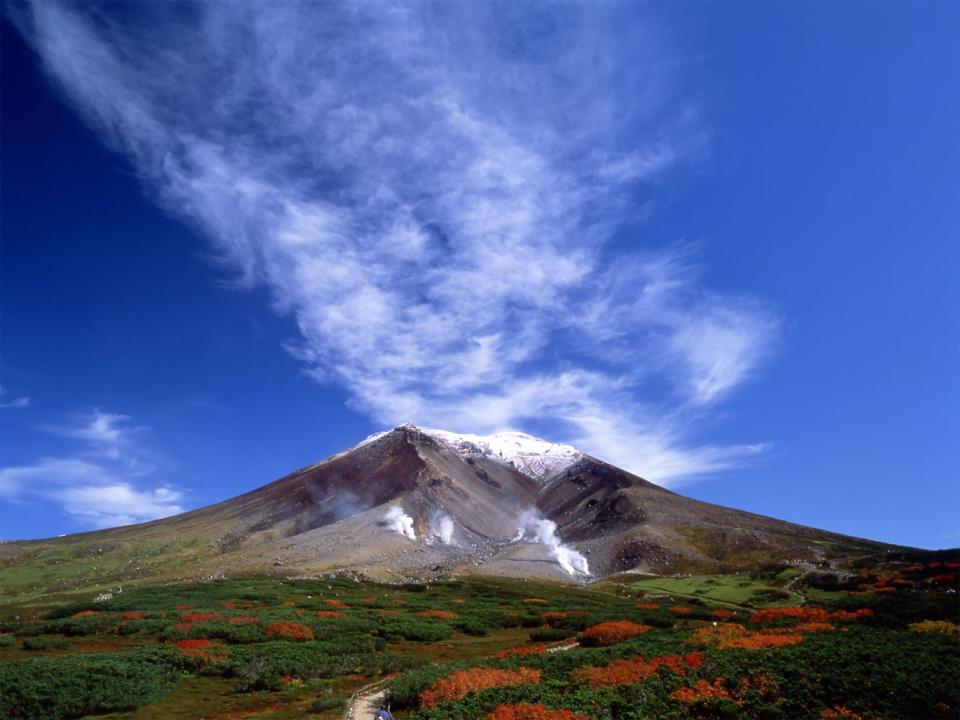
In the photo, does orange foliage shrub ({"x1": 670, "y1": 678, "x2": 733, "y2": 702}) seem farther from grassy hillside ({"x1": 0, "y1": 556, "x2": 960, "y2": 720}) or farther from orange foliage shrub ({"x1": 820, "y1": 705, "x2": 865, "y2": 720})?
orange foliage shrub ({"x1": 820, "y1": 705, "x2": 865, "y2": 720})

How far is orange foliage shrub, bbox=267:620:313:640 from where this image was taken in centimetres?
3416

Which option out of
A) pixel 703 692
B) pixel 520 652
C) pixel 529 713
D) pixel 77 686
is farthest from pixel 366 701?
pixel 703 692

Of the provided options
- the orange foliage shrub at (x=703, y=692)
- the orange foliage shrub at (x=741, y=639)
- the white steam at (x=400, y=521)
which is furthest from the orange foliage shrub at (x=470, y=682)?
the white steam at (x=400, y=521)

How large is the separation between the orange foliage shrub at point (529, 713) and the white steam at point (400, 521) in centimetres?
10355

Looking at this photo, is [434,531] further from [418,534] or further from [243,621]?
[243,621]

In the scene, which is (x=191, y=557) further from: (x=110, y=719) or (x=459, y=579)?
(x=110, y=719)

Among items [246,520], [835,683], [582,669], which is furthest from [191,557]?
[835,683]

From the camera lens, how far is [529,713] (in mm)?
14594

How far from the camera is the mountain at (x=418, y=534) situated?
98.4 meters

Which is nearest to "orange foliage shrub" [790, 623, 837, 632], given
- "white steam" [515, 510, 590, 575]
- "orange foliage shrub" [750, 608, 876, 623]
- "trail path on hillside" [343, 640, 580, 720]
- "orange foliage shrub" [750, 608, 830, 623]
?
"orange foliage shrub" [750, 608, 876, 623]

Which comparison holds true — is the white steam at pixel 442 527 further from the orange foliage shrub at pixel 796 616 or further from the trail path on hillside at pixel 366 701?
the trail path on hillside at pixel 366 701

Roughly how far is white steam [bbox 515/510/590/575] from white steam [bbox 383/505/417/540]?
30.7 m

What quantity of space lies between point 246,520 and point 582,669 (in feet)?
444

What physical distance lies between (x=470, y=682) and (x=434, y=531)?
10918 cm
